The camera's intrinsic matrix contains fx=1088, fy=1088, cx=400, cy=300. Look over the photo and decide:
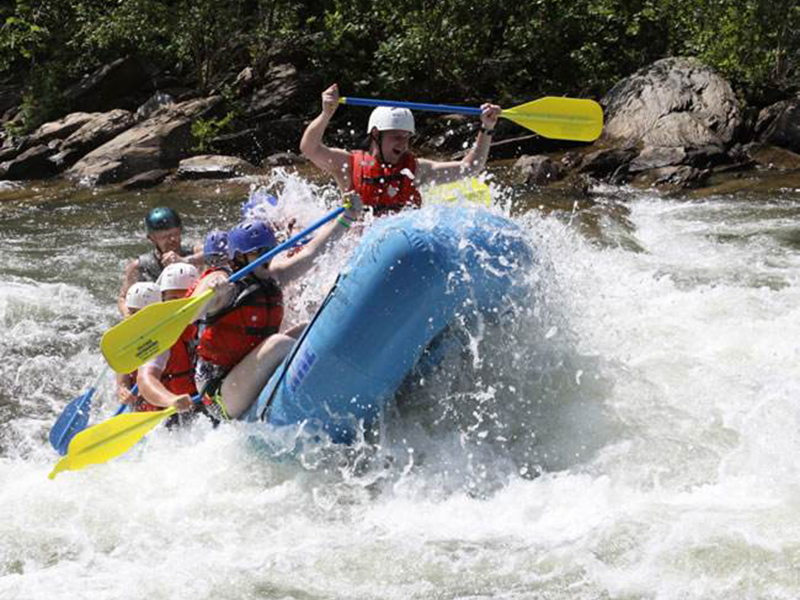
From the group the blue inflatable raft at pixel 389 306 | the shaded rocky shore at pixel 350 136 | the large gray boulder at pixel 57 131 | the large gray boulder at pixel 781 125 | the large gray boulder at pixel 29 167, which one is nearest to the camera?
the blue inflatable raft at pixel 389 306

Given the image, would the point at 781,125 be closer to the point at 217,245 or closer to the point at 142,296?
the point at 217,245

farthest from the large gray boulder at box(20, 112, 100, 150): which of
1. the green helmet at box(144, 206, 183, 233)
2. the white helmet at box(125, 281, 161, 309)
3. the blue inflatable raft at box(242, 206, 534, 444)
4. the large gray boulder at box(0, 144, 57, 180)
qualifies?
the blue inflatable raft at box(242, 206, 534, 444)

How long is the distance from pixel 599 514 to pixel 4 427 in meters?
3.18

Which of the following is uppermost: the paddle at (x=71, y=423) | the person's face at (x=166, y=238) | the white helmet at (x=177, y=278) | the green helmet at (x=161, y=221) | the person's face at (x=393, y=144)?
the person's face at (x=393, y=144)

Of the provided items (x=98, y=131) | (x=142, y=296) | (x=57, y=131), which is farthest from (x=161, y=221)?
(x=57, y=131)

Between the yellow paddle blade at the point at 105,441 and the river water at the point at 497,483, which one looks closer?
the river water at the point at 497,483

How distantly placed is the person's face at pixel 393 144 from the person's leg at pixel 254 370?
133cm

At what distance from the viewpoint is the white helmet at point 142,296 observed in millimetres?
4859

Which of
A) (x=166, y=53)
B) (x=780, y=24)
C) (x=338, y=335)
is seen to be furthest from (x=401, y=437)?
(x=166, y=53)

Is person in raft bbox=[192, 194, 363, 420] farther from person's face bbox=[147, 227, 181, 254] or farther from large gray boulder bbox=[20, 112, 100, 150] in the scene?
large gray boulder bbox=[20, 112, 100, 150]

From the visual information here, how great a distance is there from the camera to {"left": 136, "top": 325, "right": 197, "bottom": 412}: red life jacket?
4.82 m

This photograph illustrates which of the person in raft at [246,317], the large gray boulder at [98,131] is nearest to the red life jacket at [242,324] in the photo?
the person in raft at [246,317]

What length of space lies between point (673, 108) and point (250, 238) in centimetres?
854

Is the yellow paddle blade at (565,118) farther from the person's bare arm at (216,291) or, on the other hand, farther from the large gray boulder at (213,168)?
the large gray boulder at (213,168)
